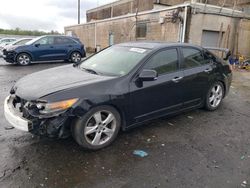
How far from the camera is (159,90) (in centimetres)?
352

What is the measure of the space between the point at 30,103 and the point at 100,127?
96cm

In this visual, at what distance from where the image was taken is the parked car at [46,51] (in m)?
10.9

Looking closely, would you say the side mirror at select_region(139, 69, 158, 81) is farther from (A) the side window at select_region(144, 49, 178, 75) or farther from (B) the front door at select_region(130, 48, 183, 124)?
(A) the side window at select_region(144, 49, 178, 75)

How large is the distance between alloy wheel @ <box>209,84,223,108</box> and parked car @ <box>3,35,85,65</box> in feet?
25.0

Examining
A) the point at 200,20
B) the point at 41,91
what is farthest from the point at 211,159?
the point at 200,20

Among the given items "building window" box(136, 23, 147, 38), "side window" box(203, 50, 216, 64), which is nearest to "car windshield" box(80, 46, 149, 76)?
"side window" box(203, 50, 216, 64)

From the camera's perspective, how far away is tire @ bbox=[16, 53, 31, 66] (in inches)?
431

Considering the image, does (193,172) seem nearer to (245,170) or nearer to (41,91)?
(245,170)

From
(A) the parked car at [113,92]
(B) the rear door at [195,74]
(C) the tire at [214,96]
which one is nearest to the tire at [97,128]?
(A) the parked car at [113,92]

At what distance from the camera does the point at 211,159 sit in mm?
2930

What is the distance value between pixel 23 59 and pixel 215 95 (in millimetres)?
9734

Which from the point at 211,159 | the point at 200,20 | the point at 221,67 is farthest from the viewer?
the point at 200,20

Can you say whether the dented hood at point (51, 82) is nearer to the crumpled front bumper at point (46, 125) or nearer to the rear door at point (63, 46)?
the crumpled front bumper at point (46, 125)

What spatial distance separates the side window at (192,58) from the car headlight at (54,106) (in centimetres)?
225
